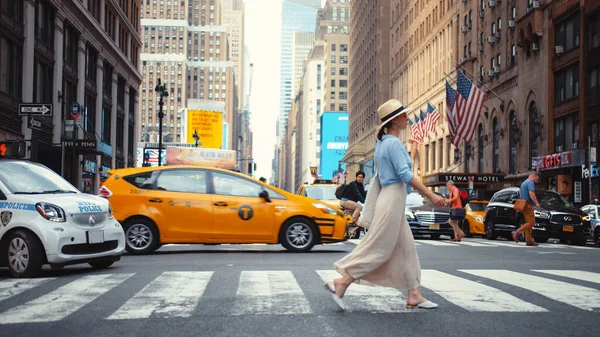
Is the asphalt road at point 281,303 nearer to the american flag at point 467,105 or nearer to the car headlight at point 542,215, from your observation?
the car headlight at point 542,215

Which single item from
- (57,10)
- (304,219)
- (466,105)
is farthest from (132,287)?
(466,105)

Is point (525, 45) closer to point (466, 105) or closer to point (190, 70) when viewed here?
point (466, 105)

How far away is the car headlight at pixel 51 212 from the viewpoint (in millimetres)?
9672

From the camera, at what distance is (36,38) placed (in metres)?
35.9

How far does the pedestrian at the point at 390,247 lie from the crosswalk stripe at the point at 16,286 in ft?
11.1

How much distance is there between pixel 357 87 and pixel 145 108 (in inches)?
2487

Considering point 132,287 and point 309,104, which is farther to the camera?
point 309,104

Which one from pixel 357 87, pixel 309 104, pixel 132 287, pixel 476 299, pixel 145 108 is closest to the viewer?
pixel 476 299

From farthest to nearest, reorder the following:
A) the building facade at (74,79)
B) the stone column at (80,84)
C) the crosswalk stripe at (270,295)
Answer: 1. the stone column at (80,84)
2. the building facade at (74,79)
3. the crosswalk stripe at (270,295)

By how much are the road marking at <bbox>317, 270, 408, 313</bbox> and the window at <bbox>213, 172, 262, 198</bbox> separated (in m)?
6.24

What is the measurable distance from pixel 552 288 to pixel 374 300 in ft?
6.86

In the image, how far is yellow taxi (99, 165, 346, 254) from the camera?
14.1 metres

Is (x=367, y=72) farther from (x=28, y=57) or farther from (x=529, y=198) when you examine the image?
(x=529, y=198)

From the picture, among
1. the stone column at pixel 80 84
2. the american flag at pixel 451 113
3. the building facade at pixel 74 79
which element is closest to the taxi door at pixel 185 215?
the building facade at pixel 74 79
